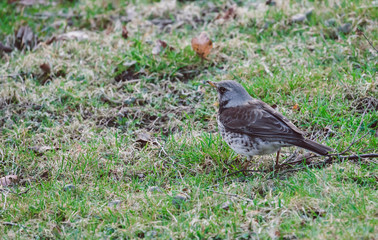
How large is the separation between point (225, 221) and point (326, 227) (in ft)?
2.52

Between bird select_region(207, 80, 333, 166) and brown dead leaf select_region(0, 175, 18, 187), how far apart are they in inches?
87.5

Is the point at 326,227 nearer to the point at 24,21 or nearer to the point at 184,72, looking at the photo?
the point at 184,72

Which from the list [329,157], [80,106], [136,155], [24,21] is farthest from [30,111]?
[329,157]

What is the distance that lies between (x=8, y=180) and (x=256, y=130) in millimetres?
2607

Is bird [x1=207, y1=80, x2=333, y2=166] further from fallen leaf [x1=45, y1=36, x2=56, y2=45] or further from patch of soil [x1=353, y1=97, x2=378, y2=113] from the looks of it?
fallen leaf [x1=45, y1=36, x2=56, y2=45]

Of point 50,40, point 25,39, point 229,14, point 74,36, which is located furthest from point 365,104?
point 25,39

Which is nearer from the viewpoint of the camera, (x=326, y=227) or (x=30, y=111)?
(x=326, y=227)

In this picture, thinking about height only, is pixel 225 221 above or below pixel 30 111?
above

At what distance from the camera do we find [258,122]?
4.74m

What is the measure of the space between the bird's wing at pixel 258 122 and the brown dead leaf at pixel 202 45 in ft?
6.22

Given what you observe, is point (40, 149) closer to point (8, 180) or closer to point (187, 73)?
point (8, 180)

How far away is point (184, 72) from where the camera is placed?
686 cm

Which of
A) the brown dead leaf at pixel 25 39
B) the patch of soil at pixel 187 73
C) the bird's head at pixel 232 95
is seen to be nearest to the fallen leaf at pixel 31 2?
the brown dead leaf at pixel 25 39

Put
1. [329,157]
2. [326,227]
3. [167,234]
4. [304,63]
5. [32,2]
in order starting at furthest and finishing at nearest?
[32,2] < [304,63] < [329,157] < [167,234] < [326,227]
